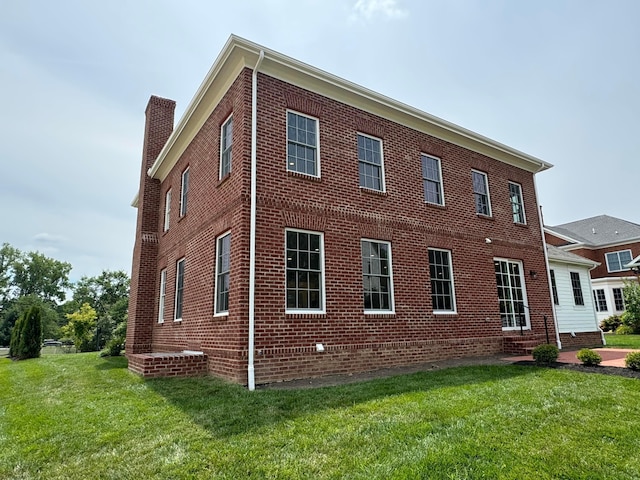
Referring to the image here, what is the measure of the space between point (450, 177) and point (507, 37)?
4042 mm

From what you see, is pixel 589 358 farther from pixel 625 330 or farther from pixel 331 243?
pixel 625 330

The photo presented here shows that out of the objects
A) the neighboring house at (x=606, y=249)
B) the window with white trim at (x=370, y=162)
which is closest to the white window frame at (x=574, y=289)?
the window with white trim at (x=370, y=162)

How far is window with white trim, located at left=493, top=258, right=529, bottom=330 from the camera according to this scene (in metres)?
11.7

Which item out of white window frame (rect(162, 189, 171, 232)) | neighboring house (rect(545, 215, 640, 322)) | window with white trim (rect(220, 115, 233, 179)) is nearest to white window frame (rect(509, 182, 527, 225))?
window with white trim (rect(220, 115, 233, 179))

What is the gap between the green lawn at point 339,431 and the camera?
3203 mm

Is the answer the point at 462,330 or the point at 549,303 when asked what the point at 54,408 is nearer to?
the point at 462,330

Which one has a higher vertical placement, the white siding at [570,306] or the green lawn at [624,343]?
the white siding at [570,306]

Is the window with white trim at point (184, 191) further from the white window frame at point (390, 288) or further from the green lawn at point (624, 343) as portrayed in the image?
the green lawn at point (624, 343)

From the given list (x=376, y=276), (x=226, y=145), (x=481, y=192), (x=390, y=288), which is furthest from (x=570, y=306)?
(x=226, y=145)

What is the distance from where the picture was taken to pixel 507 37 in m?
10.1

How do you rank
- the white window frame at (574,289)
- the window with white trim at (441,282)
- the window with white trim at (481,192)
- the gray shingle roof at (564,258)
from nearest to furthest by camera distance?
the window with white trim at (441,282) < the window with white trim at (481,192) < the gray shingle roof at (564,258) < the white window frame at (574,289)

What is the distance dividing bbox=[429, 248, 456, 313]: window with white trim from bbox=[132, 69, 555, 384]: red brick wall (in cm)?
23

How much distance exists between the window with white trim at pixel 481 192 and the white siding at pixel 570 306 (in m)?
4.25

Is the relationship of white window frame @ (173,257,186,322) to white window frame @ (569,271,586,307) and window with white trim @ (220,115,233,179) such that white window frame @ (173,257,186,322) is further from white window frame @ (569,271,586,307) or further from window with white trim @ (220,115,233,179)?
white window frame @ (569,271,586,307)
